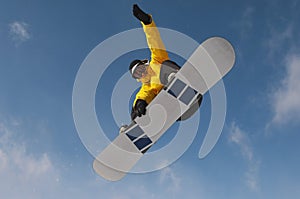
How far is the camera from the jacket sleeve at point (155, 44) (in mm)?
8500

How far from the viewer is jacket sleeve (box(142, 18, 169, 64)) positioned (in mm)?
8500

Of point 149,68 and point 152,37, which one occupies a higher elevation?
point 152,37

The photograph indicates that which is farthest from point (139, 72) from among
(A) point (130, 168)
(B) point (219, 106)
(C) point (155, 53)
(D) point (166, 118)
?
(A) point (130, 168)

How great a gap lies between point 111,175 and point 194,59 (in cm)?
421

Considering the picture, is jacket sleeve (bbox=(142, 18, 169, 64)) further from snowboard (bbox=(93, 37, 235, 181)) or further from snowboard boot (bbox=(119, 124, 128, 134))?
snowboard boot (bbox=(119, 124, 128, 134))

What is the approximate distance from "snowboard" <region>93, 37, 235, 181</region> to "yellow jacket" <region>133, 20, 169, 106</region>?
0.26 metres

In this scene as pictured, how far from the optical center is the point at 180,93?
29.1 ft

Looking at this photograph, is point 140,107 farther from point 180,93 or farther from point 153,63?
A: point 153,63

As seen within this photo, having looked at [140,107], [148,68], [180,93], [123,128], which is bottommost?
[123,128]

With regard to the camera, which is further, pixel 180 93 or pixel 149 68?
pixel 149 68

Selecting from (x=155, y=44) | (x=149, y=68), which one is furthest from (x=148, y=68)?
(x=155, y=44)

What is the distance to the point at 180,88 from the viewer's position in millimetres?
8797

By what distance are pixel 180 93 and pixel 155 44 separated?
4.59 feet

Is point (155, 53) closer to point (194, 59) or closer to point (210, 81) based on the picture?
point (194, 59)
